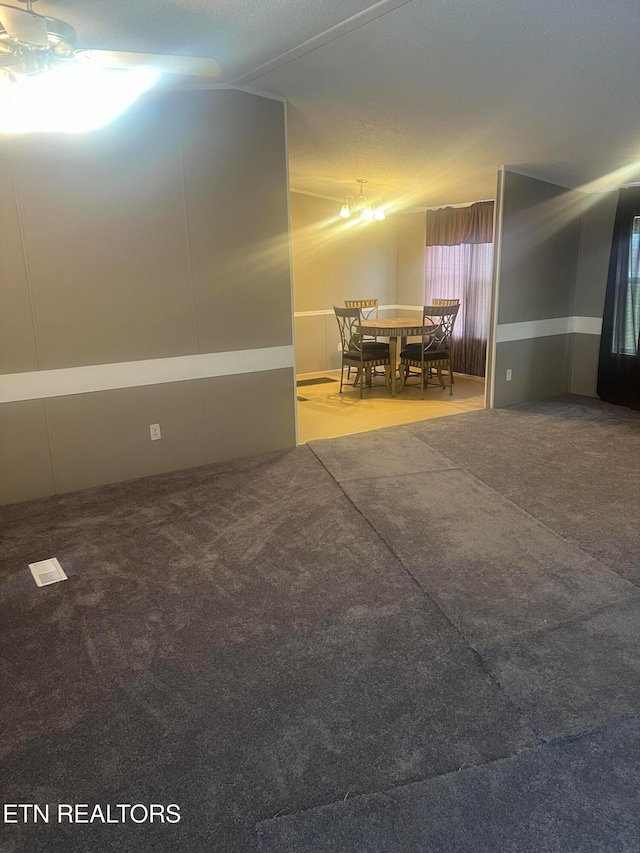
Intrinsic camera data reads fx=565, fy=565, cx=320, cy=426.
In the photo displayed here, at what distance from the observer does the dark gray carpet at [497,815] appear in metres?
1.42

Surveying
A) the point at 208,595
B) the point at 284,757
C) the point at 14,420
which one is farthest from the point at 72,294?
the point at 284,757

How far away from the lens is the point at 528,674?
79.1 inches

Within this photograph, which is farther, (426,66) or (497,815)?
(426,66)

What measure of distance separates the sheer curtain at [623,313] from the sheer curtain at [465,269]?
1512 millimetres

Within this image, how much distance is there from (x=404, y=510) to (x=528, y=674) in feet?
4.72

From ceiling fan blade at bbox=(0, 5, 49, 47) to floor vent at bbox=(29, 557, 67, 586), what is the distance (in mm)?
2187

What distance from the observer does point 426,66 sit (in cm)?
310

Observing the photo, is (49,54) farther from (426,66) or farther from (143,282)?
(426,66)

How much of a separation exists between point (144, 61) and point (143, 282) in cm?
183

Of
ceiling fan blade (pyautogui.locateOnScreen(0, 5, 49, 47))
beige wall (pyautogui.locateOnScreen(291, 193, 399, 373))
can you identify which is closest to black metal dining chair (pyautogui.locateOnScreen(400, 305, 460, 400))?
beige wall (pyautogui.locateOnScreen(291, 193, 399, 373))

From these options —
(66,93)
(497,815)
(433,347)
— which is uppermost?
(66,93)

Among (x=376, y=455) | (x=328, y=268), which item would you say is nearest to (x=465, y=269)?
(x=328, y=268)

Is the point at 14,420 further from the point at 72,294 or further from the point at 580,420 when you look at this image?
the point at 580,420

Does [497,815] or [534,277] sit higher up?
[534,277]
